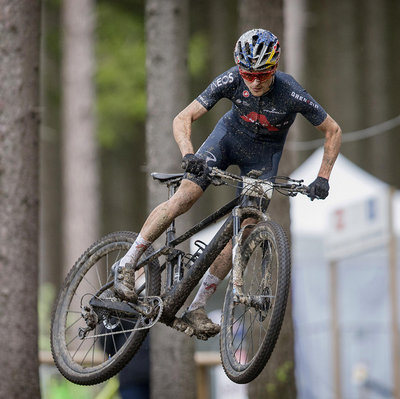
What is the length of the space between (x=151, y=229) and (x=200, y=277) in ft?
1.70

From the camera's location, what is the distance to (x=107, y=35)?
56.9ft

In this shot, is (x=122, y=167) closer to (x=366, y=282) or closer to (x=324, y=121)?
(x=366, y=282)

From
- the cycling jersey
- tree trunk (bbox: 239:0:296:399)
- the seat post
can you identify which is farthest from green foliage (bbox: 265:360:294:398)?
the cycling jersey

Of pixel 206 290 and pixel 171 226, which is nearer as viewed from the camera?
pixel 206 290

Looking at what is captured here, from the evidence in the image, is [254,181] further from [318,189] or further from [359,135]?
[359,135]

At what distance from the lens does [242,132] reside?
15.3 feet

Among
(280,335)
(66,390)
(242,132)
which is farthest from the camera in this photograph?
(66,390)

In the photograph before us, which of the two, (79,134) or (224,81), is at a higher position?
(79,134)

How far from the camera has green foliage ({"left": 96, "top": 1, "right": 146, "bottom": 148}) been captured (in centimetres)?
1697

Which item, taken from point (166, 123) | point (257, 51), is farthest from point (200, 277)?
point (166, 123)

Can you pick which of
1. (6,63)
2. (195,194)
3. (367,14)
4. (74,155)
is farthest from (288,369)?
(74,155)

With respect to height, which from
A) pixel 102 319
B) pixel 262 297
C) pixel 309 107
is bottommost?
pixel 102 319

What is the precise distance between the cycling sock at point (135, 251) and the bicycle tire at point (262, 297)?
773mm

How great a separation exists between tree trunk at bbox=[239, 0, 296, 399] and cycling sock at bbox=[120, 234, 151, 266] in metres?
2.54
